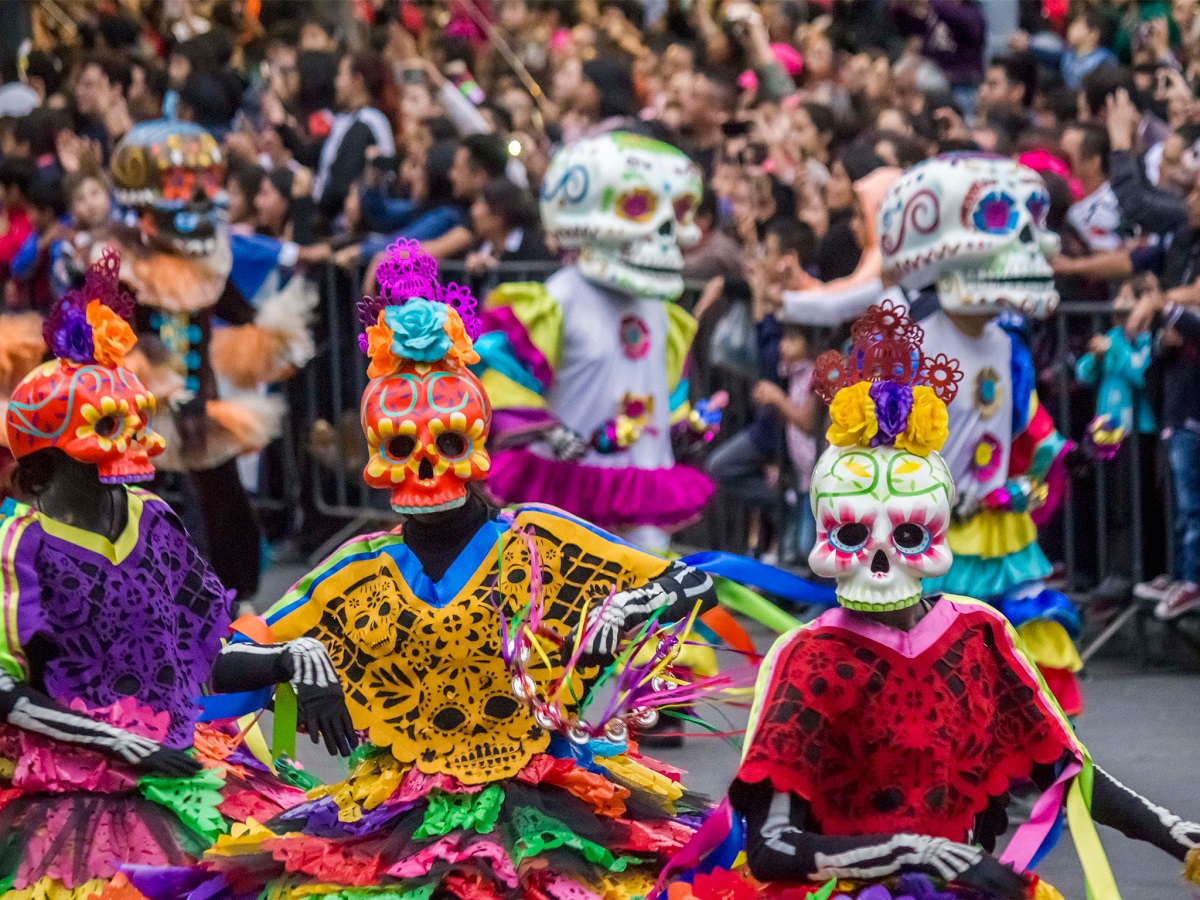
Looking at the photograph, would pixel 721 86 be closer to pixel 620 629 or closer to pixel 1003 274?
pixel 1003 274

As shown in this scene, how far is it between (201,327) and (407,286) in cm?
377

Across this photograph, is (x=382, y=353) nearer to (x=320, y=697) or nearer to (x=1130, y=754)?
(x=320, y=697)

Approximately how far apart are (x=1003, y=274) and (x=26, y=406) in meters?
2.80

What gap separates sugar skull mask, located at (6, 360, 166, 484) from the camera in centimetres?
483

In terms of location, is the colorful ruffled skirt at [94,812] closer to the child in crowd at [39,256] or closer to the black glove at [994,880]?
the black glove at [994,880]

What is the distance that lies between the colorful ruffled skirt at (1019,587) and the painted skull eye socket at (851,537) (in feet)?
7.39

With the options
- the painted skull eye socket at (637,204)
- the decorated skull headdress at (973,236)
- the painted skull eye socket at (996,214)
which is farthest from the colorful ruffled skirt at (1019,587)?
the painted skull eye socket at (637,204)

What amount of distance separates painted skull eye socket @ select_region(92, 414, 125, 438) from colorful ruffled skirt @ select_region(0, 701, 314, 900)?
2.01 feet

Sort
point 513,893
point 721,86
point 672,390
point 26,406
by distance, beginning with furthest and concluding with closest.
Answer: point 721,86 → point 672,390 → point 26,406 → point 513,893

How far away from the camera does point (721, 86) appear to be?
9.84 metres

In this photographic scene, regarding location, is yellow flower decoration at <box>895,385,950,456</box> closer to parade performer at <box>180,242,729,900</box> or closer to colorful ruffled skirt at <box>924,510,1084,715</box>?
parade performer at <box>180,242,729,900</box>

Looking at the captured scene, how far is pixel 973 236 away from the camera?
617 centimetres

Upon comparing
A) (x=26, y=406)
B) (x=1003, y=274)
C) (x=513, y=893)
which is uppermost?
(x=1003, y=274)

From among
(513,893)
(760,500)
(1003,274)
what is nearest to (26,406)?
(513,893)
